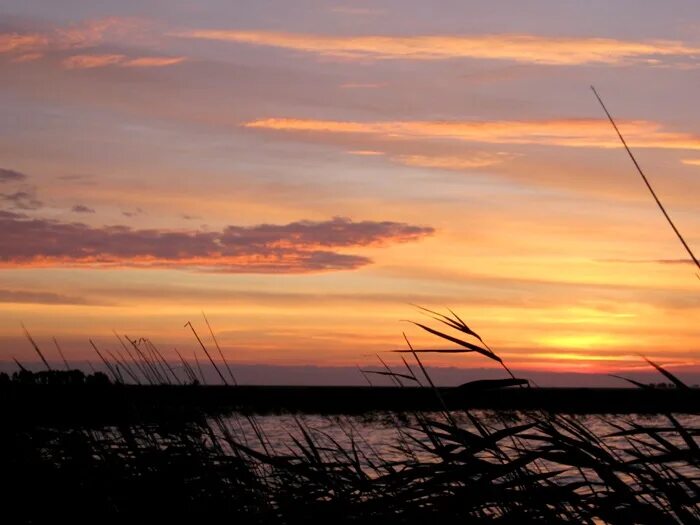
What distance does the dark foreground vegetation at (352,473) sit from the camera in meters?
3.43

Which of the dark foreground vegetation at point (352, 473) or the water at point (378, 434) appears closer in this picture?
the dark foreground vegetation at point (352, 473)

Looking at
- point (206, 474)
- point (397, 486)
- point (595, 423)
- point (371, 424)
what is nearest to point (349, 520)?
point (397, 486)

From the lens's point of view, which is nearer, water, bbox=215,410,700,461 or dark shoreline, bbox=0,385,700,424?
dark shoreline, bbox=0,385,700,424

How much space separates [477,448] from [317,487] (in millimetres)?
1712

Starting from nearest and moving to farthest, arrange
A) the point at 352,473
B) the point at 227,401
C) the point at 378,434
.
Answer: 1. the point at 352,473
2. the point at 227,401
3. the point at 378,434

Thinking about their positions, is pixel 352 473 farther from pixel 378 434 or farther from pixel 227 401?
pixel 378 434

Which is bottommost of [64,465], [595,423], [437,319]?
→ [595,423]

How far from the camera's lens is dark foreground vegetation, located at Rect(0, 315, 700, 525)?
343cm

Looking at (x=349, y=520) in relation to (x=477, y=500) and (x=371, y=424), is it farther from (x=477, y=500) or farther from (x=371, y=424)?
(x=371, y=424)

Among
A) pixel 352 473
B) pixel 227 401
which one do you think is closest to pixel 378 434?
pixel 227 401

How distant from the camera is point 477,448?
367cm

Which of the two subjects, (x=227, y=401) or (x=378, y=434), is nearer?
(x=227, y=401)

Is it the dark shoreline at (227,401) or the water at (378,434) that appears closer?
the dark shoreline at (227,401)

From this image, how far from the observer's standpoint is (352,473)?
4.85 m
